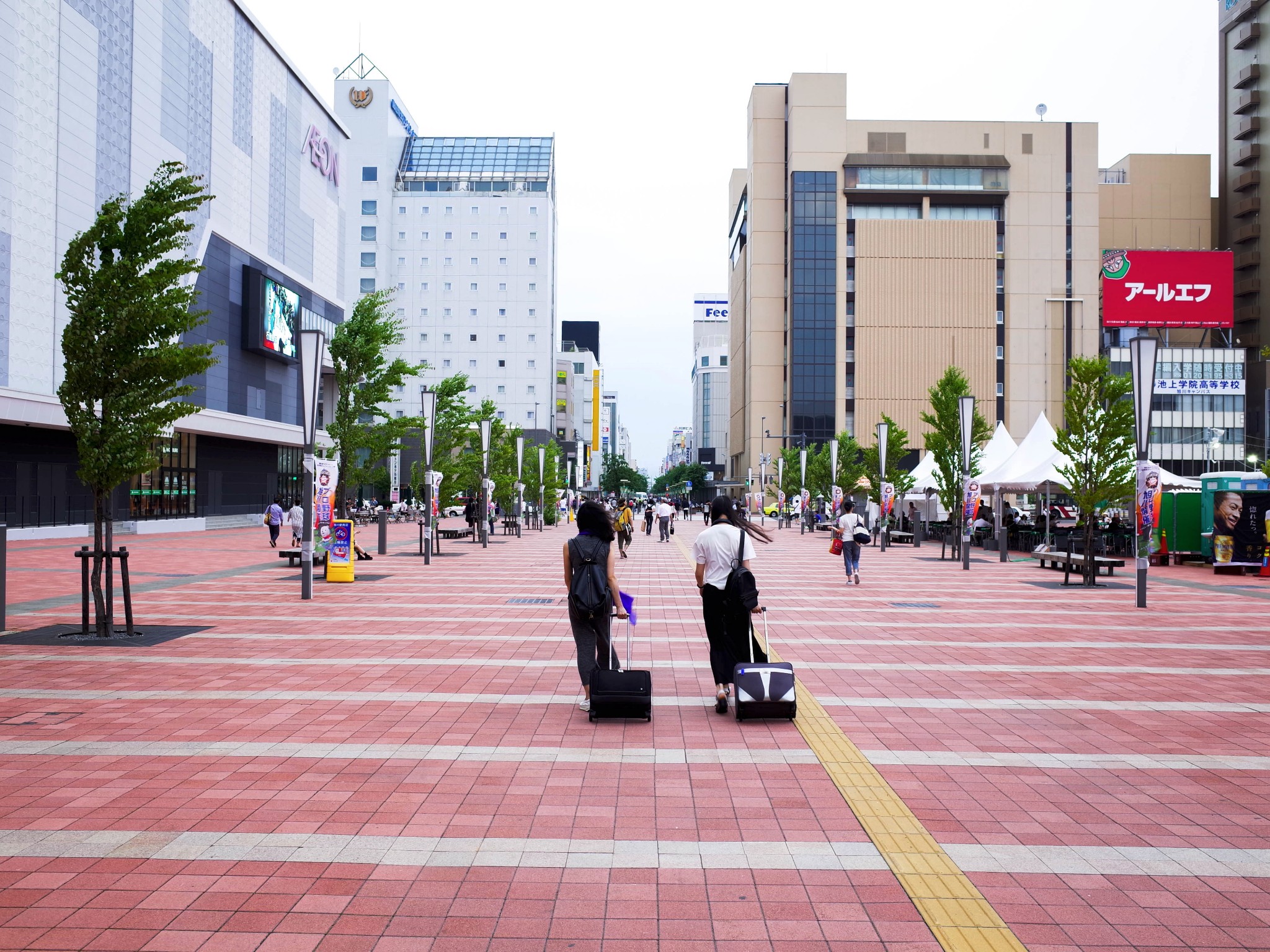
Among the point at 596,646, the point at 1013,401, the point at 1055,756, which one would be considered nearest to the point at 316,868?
the point at 596,646

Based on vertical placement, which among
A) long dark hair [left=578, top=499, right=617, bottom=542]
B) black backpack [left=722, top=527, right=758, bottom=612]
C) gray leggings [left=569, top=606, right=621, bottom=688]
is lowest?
gray leggings [left=569, top=606, right=621, bottom=688]


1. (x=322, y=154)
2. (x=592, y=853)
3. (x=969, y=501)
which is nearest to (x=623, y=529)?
(x=969, y=501)

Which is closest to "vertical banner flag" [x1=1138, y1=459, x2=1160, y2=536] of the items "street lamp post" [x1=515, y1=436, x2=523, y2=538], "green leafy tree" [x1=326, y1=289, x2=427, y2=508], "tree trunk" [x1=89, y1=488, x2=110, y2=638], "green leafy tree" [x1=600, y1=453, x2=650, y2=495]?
"tree trunk" [x1=89, y1=488, x2=110, y2=638]

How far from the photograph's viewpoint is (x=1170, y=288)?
84.3m

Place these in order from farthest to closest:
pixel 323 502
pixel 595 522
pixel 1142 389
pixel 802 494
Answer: pixel 802 494, pixel 323 502, pixel 1142 389, pixel 595 522

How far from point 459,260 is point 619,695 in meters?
104

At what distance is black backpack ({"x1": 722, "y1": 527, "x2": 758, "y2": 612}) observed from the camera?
7688mm

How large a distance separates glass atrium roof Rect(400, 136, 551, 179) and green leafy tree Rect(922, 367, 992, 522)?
81948mm

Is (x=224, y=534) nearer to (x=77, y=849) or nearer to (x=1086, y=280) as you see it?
(x=77, y=849)

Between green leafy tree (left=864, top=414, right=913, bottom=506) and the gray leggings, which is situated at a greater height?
green leafy tree (left=864, top=414, right=913, bottom=506)

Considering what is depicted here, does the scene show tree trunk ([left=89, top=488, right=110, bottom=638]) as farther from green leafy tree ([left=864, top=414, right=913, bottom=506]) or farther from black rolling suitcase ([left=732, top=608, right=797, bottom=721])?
green leafy tree ([left=864, top=414, right=913, bottom=506])

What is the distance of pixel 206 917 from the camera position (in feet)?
13.4

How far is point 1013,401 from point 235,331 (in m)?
71.3

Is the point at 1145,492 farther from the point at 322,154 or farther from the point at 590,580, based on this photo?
the point at 322,154
